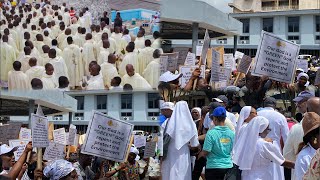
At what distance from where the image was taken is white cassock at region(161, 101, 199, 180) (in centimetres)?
623

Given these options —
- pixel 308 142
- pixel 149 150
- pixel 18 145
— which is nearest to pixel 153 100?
pixel 308 142

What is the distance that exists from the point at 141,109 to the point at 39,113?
1720mm

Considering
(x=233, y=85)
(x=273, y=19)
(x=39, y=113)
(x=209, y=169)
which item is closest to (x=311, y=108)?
(x=209, y=169)

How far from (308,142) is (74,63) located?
3.41 meters

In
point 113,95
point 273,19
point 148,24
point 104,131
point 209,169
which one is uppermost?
point 273,19

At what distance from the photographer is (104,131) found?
511 centimetres

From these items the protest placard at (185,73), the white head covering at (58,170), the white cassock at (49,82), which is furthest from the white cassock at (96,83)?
the protest placard at (185,73)

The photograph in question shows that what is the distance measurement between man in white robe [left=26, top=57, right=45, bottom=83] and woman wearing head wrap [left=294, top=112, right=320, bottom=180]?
208 cm

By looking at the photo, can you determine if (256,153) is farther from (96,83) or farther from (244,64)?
(244,64)

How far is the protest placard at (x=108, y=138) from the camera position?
5.03 m

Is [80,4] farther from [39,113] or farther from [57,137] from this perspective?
[57,137]

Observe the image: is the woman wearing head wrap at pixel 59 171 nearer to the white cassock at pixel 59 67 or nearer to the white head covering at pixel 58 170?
the white head covering at pixel 58 170

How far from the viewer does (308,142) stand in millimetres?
4141

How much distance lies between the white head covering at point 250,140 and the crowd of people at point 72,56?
114 centimetres
